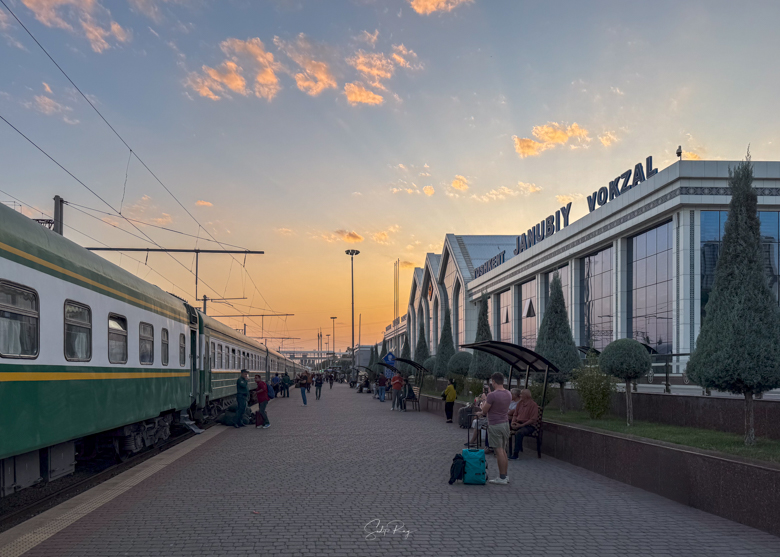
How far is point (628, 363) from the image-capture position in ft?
45.6

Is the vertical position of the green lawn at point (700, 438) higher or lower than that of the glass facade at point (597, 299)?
lower

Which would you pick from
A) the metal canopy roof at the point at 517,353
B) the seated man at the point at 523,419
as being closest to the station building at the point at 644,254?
the metal canopy roof at the point at 517,353

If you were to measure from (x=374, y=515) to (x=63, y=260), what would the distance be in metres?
4.86

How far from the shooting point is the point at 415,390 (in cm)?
3009

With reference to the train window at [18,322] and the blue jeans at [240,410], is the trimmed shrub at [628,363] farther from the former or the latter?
the blue jeans at [240,410]

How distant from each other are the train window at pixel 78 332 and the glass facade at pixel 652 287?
2403cm

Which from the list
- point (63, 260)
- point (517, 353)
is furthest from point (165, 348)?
point (517, 353)

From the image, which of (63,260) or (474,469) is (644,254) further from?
(63,260)

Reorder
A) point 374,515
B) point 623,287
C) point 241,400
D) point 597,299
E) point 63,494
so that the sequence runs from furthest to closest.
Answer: point 597,299
point 623,287
point 241,400
point 63,494
point 374,515

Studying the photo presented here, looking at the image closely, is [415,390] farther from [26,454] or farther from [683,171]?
[26,454]

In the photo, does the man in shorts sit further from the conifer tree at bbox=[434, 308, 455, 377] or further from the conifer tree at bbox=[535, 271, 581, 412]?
the conifer tree at bbox=[434, 308, 455, 377]

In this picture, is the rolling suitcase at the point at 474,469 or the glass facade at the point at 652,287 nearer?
the rolling suitcase at the point at 474,469

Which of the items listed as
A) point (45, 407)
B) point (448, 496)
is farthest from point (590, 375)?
point (45, 407)

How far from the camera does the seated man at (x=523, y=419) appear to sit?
13352 mm
